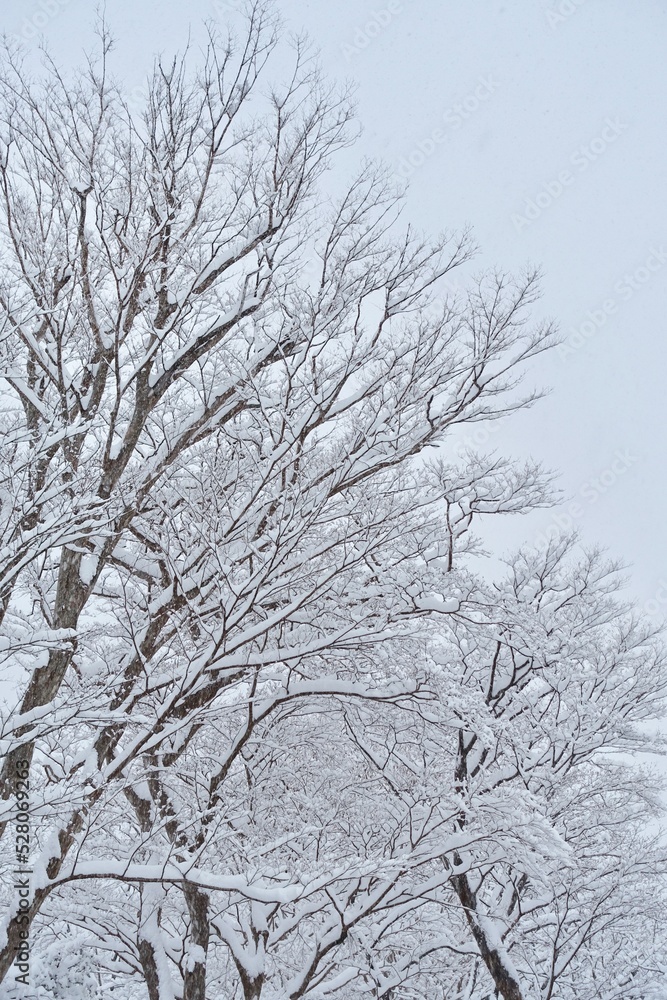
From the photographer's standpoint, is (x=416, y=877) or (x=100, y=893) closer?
(x=100, y=893)

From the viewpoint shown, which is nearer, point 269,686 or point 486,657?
point 486,657

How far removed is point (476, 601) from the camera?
180 inches

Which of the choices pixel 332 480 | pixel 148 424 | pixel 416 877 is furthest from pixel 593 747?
pixel 148 424

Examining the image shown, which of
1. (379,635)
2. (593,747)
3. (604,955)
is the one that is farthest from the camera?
(604,955)

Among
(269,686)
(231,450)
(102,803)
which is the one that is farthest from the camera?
(269,686)

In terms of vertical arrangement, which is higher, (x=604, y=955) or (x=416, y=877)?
(x=416, y=877)

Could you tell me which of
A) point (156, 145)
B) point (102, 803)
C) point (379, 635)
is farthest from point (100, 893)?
point (156, 145)

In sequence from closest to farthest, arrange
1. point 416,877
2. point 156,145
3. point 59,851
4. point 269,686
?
point 59,851, point 156,145, point 416,877, point 269,686

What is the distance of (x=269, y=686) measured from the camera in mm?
8047

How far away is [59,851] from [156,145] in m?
4.56

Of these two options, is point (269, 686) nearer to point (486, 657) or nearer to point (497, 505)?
point (486, 657)

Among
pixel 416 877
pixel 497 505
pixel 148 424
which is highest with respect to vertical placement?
pixel 148 424

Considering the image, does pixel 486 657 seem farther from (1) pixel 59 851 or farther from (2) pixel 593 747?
(1) pixel 59 851

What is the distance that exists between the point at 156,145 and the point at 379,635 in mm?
3751
